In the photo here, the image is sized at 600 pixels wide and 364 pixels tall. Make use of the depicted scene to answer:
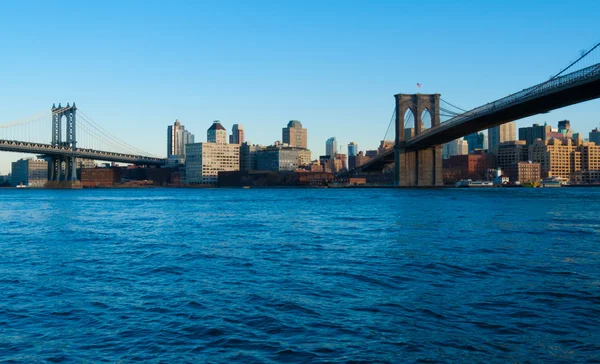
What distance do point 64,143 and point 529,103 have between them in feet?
297

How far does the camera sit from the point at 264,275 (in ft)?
39.9

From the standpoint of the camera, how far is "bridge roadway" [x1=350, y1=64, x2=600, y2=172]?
138 feet

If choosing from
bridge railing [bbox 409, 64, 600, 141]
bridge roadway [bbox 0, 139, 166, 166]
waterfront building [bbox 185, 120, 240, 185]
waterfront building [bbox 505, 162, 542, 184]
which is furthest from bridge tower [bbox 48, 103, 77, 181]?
waterfront building [bbox 505, 162, 542, 184]

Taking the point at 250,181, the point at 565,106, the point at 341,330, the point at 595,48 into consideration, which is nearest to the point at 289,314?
the point at 341,330

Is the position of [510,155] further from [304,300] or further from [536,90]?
[304,300]

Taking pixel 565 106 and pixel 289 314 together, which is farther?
pixel 565 106

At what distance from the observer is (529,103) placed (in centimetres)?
Answer: 4991

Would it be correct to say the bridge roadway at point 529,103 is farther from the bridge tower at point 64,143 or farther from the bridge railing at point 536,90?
the bridge tower at point 64,143

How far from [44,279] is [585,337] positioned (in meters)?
10.5

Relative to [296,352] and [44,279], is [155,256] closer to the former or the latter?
[44,279]

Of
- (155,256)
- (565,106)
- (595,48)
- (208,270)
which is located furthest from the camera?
(565,106)

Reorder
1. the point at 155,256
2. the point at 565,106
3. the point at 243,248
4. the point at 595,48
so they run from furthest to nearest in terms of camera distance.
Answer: the point at 565,106 < the point at 595,48 < the point at 243,248 < the point at 155,256

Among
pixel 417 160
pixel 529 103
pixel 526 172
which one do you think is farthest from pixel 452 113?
pixel 526 172

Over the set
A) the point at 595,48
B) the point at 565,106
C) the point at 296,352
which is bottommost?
the point at 296,352
